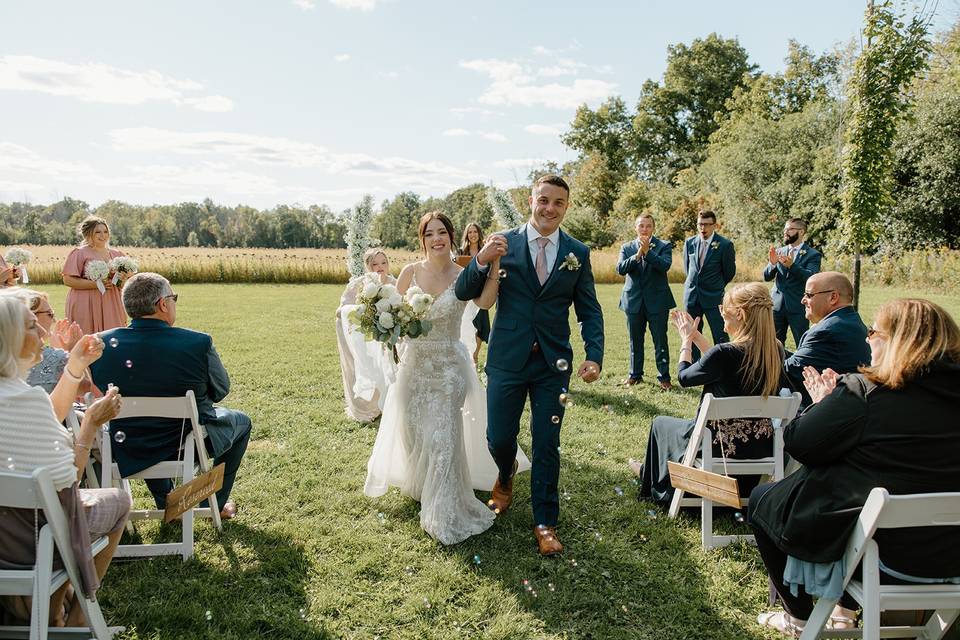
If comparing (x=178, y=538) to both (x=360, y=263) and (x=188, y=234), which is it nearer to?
(x=360, y=263)

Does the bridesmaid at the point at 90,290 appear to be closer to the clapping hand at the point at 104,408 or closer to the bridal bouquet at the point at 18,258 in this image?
the bridal bouquet at the point at 18,258

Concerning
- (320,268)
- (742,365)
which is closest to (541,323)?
(742,365)

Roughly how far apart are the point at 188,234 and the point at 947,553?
328ft

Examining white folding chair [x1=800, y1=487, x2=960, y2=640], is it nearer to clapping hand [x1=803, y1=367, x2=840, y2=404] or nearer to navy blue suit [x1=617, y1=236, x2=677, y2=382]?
clapping hand [x1=803, y1=367, x2=840, y2=404]

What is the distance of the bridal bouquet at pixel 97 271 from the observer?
6895 millimetres

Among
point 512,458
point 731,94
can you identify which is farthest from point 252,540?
point 731,94

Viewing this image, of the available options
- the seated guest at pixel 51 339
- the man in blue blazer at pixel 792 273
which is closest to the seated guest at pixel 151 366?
the seated guest at pixel 51 339

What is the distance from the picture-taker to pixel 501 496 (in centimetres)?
499

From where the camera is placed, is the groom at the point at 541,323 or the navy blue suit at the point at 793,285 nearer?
the groom at the point at 541,323

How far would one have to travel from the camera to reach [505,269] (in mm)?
4406

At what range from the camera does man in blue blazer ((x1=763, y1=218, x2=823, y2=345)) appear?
899cm

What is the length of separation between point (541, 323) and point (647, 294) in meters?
5.12

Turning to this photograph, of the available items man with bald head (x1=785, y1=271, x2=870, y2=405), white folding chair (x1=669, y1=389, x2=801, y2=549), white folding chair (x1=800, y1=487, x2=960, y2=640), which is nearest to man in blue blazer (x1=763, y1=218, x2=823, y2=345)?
man with bald head (x1=785, y1=271, x2=870, y2=405)

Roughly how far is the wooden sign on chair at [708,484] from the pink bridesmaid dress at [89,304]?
6613 millimetres
